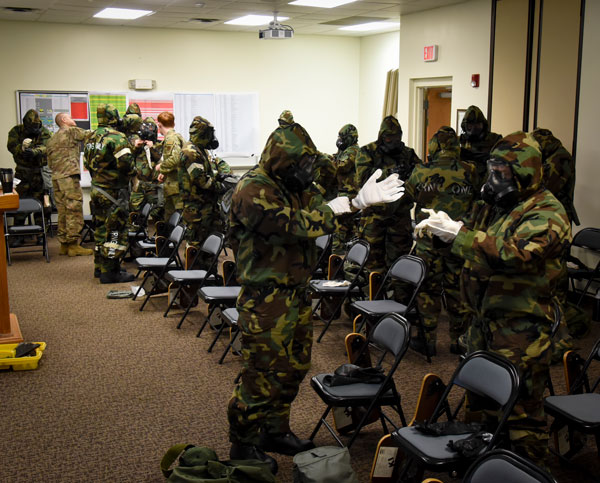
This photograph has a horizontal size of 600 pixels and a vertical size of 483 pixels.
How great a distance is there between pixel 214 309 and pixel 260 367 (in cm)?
243

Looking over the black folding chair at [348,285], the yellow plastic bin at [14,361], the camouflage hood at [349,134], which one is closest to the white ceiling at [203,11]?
the camouflage hood at [349,134]

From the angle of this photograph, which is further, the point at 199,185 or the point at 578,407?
the point at 199,185

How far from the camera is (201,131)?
673 centimetres

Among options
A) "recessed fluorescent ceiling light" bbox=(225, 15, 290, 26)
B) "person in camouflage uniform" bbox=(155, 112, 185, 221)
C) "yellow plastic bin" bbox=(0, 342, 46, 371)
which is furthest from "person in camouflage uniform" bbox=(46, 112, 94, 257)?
"yellow plastic bin" bbox=(0, 342, 46, 371)

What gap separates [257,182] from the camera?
3.22 m

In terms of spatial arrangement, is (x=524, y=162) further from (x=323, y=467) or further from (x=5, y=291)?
(x=5, y=291)

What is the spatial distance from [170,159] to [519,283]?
214 inches

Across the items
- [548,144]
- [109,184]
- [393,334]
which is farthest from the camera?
[109,184]

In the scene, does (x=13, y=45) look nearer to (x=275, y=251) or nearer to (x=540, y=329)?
(x=275, y=251)

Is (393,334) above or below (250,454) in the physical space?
above

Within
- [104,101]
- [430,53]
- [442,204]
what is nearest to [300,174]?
[442,204]

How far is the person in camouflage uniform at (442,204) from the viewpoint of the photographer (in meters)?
5.19

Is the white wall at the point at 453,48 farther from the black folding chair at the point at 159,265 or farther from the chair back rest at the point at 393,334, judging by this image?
the chair back rest at the point at 393,334

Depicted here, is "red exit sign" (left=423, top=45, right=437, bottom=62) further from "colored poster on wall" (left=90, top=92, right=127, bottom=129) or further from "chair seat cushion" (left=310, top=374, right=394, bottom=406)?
"chair seat cushion" (left=310, top=374, right=394, bottom=406)
